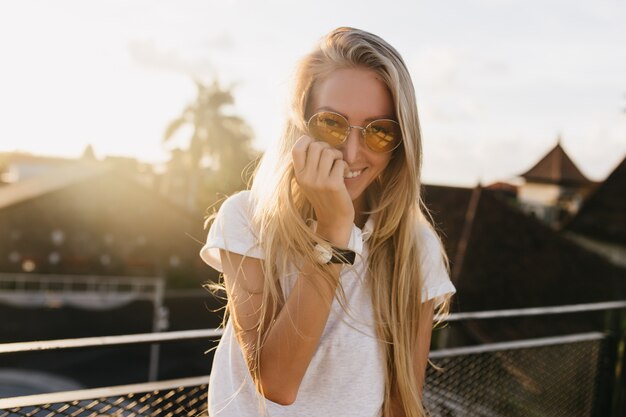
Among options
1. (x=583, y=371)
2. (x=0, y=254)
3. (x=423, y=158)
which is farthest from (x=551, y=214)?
(x=423, y=158)

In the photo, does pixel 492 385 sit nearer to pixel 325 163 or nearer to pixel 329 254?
pixel 329 254

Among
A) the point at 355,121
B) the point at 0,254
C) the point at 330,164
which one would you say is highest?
the point at 355,121

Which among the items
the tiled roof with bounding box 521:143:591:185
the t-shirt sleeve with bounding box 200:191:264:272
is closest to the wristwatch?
the t-shirt sleeve with bounding box 200:191:264:272

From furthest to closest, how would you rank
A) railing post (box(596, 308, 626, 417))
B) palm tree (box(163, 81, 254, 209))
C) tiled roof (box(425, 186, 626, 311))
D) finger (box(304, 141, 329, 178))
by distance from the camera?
palm tree (box(163, 81, 254, 209)) < tiled roof (box(425, 186, 626, 311)) < railing post (box(596, 308, 626, 417)) < finger (box(304, 141, 329, 178))

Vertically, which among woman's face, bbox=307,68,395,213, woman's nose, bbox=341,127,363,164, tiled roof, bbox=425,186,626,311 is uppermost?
woman's face, bbox=307,68,395,213

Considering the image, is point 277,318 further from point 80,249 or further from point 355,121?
point 80,249

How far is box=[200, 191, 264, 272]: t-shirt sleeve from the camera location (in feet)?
4.54

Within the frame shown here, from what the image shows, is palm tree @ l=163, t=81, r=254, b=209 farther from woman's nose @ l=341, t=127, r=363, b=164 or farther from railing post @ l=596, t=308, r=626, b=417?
woman's nose @ l=341, t=127, r=363, b=164

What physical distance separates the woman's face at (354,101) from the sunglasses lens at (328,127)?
18 mm

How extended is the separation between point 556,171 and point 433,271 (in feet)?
131

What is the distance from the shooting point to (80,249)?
30.5 m

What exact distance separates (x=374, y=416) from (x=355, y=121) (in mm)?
809

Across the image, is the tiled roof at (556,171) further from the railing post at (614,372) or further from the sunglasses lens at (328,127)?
the sunglasses lens at (328,127)

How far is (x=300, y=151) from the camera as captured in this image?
1.27 metres
